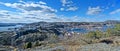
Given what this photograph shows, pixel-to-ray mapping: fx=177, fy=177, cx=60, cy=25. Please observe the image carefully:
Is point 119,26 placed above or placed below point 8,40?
above

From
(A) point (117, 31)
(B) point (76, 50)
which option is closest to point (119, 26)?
(A) point (117, 31)

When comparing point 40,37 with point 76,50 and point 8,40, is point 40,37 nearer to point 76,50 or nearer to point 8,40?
point 8,40

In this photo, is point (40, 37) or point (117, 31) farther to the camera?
point (40, 37)

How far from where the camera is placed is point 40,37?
491ft

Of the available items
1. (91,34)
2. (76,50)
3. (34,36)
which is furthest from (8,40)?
(76,50)

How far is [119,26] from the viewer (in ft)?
297

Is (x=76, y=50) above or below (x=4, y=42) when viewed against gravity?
above

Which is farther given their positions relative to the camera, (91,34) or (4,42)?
(4,42)

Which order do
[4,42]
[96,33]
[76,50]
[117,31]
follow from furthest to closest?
[4,42] → [117,31] → [96,33] → [76,50]

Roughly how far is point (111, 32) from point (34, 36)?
79470 mm

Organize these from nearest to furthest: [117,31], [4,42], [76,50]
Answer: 1. [76,50]
2. [117,31]
3. [4,42]

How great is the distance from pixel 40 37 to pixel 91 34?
248ft

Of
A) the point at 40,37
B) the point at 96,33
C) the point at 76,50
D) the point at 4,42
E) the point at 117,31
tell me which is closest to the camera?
the point at 76,50

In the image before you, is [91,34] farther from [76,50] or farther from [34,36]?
[34,36]
